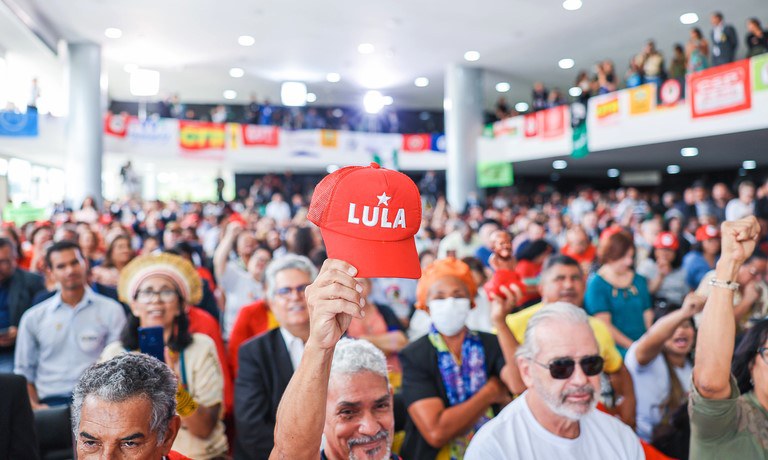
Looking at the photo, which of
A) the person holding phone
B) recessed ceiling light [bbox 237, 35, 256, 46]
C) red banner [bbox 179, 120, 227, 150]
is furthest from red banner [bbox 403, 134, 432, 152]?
the person holding phone

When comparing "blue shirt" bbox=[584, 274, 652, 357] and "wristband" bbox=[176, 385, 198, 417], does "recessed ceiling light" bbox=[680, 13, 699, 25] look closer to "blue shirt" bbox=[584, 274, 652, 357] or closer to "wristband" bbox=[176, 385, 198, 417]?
"blue shirt" bbox=[584, 274, 652, 357]

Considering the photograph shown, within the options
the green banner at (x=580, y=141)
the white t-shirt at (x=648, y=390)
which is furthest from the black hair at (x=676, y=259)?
the green banner at (x=580, y=141)

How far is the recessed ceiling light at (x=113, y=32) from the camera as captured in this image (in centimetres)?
1562

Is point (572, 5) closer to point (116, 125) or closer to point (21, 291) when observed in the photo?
point (116, 125)

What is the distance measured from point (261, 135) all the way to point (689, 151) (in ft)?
37.6

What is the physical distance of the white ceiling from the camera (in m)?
14.0

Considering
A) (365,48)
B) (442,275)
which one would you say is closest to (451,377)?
(442,275)

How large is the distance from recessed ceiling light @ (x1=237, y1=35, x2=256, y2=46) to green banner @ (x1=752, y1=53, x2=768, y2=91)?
11.0 metres

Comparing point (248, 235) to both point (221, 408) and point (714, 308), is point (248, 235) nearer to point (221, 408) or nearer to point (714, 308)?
point (221, 408)

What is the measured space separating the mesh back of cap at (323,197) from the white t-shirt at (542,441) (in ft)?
3.61


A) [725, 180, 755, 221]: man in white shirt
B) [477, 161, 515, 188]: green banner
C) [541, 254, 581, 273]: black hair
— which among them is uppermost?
[477, 161, 515, 188]: green banner

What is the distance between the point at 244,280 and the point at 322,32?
454 inches

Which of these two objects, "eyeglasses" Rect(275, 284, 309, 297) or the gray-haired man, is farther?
"eyeglasses" Rect(275, 284, 309, 297)

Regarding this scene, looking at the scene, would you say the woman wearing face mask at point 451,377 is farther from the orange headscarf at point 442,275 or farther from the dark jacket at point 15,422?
the dark jacket at point 15,422
